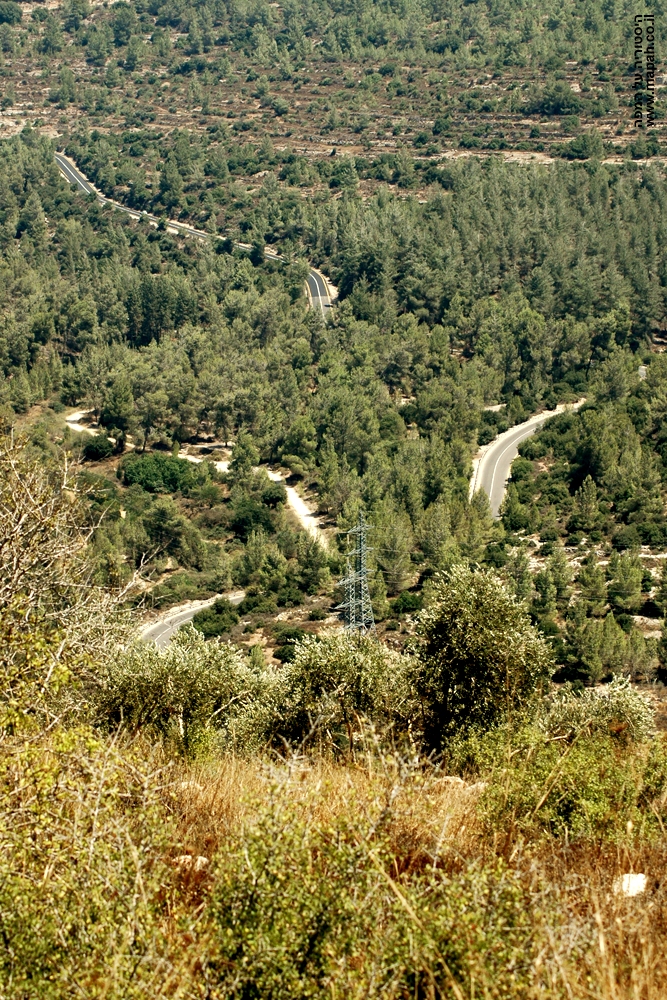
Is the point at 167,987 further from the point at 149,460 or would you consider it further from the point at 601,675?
the point at 149,460

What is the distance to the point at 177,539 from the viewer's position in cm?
6462

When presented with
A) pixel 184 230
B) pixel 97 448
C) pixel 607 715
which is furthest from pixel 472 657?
pixel 184 230

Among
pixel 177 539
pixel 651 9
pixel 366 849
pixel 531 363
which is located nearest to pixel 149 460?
pixel 177 539

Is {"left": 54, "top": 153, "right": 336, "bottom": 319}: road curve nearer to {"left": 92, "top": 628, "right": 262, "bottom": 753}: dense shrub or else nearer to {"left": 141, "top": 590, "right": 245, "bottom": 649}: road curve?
{"left": 141, "top": 590, "right": 245, "bottom": 649}: road curve

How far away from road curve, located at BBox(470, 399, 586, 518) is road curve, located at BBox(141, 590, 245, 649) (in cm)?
1905

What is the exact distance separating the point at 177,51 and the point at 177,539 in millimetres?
148657

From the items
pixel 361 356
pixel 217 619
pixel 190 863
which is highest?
pixel 190 863

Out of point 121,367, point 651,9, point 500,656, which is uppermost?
point 651,9

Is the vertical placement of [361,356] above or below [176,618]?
above

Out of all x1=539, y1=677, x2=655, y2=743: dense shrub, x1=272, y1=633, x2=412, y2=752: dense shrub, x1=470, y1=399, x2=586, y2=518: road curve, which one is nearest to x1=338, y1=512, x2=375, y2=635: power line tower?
x1=272, y1=633, x2=412, y2=752: dense shrub

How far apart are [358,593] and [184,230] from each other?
83485mm

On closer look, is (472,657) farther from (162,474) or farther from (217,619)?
(162,474)

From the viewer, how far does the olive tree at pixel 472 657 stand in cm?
2209

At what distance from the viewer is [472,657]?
73.4ft
